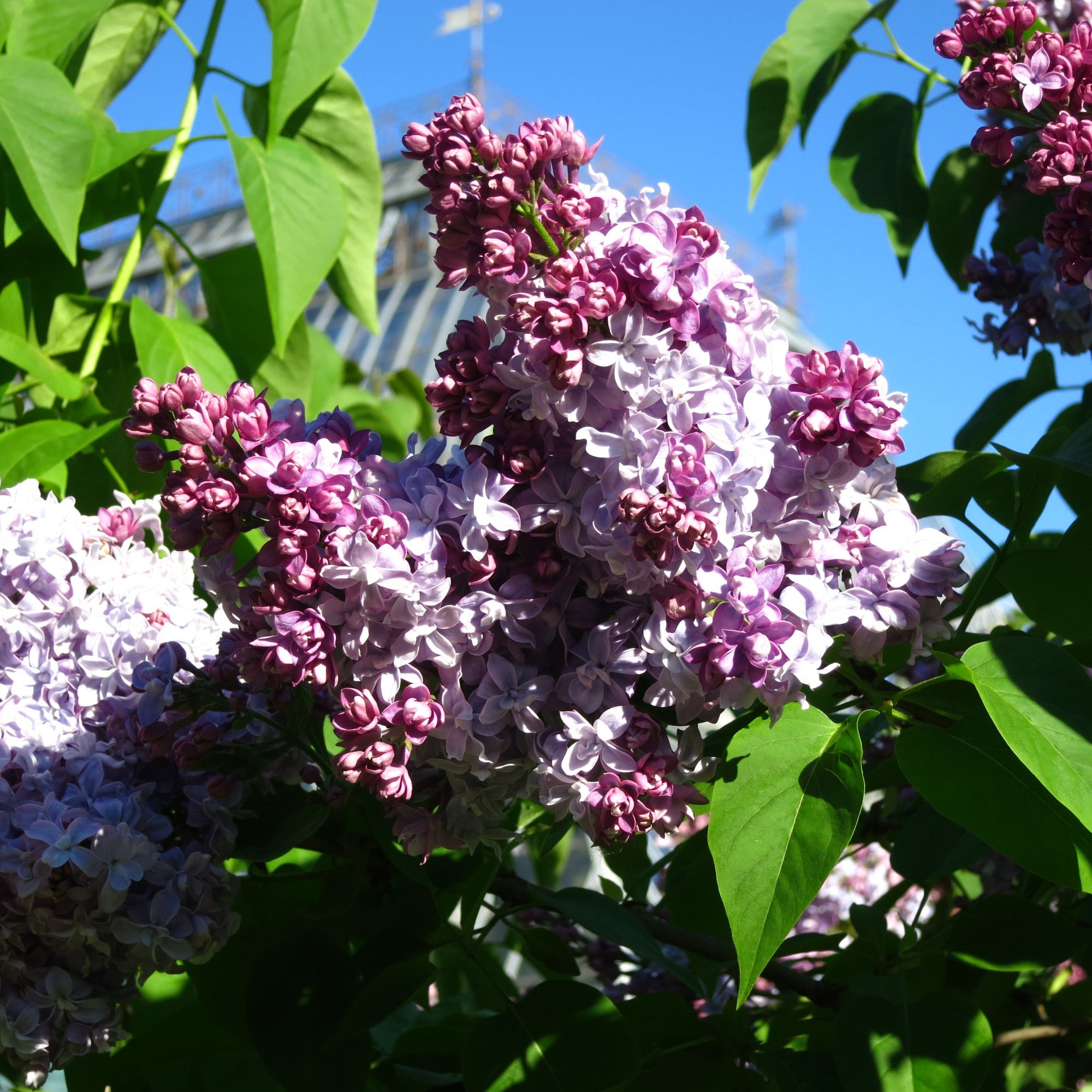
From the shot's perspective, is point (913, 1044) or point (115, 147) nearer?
point (913, 1044)

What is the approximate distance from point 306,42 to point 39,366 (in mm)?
392

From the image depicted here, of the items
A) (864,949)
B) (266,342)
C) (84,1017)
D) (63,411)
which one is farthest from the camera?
(266,342)

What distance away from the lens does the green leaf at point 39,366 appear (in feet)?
3.60

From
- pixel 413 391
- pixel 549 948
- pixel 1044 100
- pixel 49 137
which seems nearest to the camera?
pixel 1044 100

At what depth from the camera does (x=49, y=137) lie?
1.04m

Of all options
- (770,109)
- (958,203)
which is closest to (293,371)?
(770,109)

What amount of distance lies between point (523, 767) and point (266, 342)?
2.63 ft

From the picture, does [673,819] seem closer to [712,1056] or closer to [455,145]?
[712,1056]

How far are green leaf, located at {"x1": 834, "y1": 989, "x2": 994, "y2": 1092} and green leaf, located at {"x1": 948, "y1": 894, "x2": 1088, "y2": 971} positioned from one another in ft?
0.23

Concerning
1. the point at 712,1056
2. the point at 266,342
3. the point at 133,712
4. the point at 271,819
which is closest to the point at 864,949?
the point at 712,1056

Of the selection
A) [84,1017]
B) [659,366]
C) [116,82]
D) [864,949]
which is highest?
[116,82]

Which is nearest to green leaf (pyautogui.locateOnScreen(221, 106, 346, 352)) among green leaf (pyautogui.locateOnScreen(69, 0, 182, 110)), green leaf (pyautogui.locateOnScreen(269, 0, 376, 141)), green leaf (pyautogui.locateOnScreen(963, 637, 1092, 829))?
green leaf (pyautogui.locateOnScreen(269, 0, 376, 141))

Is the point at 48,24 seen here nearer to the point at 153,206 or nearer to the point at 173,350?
the point at 153,206

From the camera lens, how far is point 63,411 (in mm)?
1164
